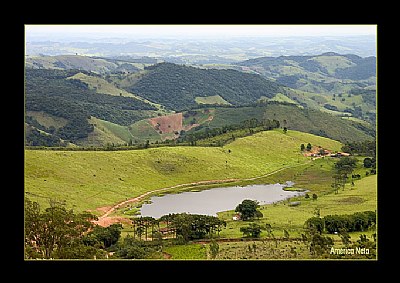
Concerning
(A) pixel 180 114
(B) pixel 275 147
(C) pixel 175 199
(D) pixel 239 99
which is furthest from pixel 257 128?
(D) pixel 239 99

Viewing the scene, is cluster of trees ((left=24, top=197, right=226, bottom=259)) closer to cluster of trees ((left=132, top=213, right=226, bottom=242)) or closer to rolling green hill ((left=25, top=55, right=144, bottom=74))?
cluster of trees ((left=132, top=213, right=226, bottom=242))

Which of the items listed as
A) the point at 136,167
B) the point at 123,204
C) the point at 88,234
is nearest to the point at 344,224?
the point at 88,234

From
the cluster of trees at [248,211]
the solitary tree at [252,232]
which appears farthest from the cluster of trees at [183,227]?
the cluster of trees at [248,211]

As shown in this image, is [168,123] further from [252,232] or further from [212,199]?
[252,232]

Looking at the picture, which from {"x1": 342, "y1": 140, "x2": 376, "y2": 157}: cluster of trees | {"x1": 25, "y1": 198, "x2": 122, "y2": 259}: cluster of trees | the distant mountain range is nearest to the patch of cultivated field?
{"x1": 342, "y1": 140, "x2": 376, "y2": 157}: cluster of trees

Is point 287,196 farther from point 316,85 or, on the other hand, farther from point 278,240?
point 316,85

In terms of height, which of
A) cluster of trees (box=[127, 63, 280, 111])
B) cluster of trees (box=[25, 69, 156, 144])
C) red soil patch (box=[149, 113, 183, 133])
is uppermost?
cluster of trees (box=[127, 63, 280, 111])
